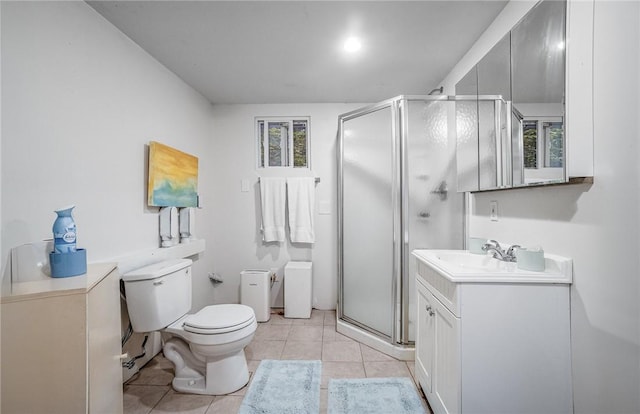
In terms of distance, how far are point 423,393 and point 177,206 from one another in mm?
2213

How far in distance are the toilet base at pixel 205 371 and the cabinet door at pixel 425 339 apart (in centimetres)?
110

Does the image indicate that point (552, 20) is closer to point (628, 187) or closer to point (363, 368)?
point (628, 187)

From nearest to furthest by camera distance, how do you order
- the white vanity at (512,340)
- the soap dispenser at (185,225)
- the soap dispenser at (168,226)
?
the white vanity at (512,340) < the soap dispenser at (168,226) < the soap dispenser at (185,225)

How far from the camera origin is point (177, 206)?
214cm

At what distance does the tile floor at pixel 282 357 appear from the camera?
1526 millimetres

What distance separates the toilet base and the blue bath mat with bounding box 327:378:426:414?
1.99 ft

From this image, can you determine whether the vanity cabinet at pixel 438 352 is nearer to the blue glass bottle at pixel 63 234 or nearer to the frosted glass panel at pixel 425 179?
the frosted glass panel at pixel 425 179

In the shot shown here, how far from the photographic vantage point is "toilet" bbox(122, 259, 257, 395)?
1545 mm

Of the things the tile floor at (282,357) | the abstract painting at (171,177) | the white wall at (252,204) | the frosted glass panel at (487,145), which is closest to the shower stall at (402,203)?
the tile floor at (282,357)

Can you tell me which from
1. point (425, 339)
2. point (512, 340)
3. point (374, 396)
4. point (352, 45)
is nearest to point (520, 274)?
point (512, 340)

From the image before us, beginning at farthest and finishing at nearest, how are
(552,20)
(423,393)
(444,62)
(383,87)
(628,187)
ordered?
(383,87), (444,62), (423,393), (552,20), (628,187)

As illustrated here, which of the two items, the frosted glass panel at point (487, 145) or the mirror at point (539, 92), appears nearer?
the mirror at point (539, 92)

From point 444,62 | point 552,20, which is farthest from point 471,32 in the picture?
point 552,20

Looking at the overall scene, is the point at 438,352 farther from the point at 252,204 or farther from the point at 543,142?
the point at 252,204
